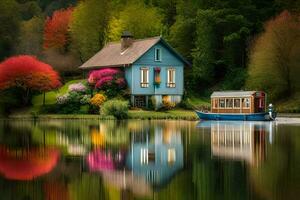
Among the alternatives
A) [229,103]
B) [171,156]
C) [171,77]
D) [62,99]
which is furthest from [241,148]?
[171,77]

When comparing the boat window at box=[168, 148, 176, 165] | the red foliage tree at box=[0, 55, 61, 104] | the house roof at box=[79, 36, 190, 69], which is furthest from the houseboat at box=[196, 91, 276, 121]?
the boat window at box=[168, 148, 176, 165]

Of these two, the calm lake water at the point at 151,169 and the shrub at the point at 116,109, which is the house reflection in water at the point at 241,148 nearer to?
the calm lake water at the point at 151,169

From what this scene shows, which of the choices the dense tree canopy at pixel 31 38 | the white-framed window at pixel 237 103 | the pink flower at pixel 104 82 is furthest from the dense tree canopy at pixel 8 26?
the white-framed window at pixel 237 103

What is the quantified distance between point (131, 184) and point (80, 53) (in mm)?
61987

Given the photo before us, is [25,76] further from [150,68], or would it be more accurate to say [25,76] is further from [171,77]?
[171,77]

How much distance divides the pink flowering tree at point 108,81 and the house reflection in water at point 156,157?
28.9m

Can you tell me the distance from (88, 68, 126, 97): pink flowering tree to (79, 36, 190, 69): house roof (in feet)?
4.23

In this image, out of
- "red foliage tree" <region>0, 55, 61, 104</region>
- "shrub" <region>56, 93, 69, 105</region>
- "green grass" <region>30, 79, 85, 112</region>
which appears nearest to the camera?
"shrub" <region>56, 93, 69, 105</region>

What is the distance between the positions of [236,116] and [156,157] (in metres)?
29.2

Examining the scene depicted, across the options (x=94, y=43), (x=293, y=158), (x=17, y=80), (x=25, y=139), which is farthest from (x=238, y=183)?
(x=94, y=43)

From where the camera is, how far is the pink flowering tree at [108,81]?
5650 centimetres

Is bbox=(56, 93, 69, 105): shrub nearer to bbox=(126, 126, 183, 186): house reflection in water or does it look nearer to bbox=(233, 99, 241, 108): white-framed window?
bbox=(233, 99, 241, 108): white-framed window

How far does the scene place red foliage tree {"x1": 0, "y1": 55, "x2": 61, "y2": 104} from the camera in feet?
189

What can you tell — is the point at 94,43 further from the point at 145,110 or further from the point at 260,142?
the point at 260,142
